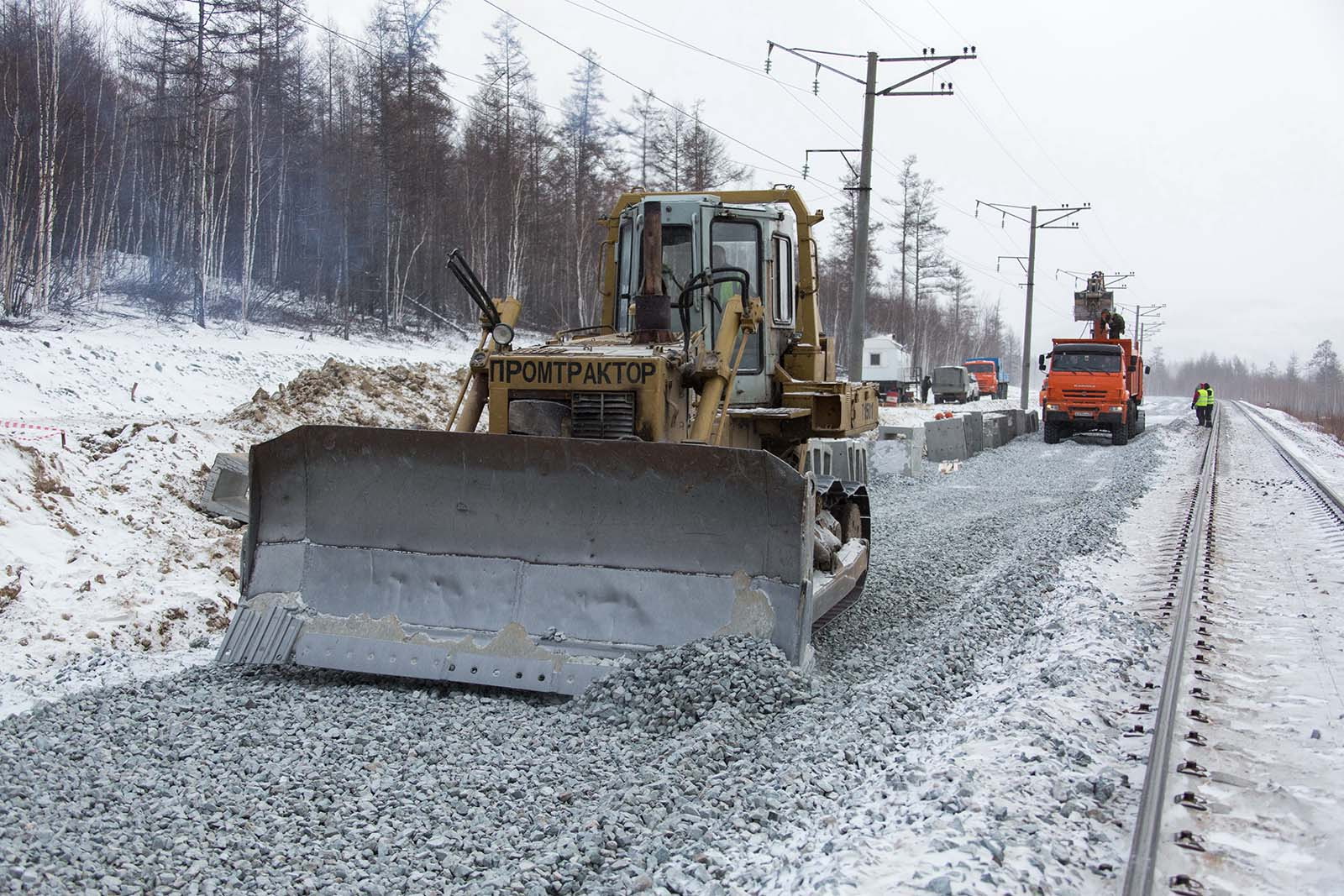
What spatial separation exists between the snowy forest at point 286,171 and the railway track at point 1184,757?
18.0m

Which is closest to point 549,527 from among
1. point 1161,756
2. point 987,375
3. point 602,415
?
point 602,415

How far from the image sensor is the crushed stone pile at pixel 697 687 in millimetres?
4500

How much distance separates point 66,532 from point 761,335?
4.96m

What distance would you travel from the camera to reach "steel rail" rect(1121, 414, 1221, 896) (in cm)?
319

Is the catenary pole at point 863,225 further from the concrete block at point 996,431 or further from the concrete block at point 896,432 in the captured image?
the concrete block at point 996,431

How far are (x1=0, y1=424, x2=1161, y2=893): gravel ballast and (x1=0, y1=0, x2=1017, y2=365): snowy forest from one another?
646 inches

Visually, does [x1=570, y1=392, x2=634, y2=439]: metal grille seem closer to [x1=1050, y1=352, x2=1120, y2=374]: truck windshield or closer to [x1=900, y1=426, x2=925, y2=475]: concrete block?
[x1=900, y1=426, x2=925, y2=475]: concrete block

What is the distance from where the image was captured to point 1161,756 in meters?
4.20

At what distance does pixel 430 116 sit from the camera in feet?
108

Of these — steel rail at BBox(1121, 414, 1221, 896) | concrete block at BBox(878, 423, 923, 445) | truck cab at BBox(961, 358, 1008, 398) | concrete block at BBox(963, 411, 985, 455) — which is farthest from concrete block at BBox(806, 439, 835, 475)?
truck cab at BBox(961, 358, 1008, 398)

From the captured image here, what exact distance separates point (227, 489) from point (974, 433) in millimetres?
15440

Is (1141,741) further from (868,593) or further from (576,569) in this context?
(868,593)

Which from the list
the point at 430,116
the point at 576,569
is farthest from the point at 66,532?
the point at 430,116

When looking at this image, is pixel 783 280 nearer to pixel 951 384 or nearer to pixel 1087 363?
pixel 1087 363
